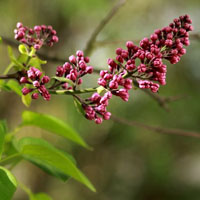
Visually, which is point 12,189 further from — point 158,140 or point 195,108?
point 158,140

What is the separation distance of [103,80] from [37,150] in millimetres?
398

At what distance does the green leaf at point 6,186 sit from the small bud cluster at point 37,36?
0.40 metres

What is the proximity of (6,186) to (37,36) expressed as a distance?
0.50 m

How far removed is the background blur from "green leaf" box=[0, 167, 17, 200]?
475 cm

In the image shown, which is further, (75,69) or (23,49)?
(23,49)

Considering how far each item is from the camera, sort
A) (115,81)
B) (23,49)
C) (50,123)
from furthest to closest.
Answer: (50,123) → (23,49) → (115,81)

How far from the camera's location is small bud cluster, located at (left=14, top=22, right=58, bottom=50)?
3.51ft

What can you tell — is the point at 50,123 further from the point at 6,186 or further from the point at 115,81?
the point at 115,81

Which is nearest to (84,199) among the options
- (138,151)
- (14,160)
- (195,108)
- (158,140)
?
(138,151)

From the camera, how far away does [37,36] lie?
1119 millimetres

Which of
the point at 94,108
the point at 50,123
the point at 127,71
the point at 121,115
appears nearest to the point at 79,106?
the point at 94,108

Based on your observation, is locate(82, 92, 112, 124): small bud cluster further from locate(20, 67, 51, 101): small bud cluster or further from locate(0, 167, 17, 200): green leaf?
locate(0, 167, 17, 200): green leaf

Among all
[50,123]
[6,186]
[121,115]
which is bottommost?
[6,186]

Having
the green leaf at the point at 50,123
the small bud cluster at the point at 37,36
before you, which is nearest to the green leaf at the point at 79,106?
the small bud cluster at the point at 37,36
